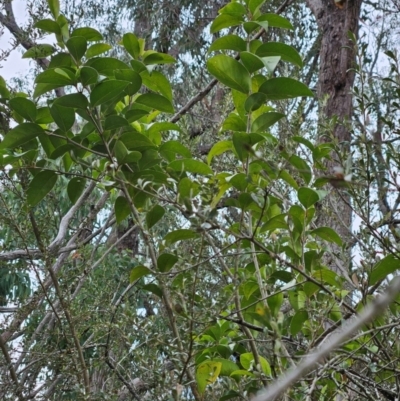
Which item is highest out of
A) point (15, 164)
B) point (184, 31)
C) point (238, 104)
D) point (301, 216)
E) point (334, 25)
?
point (184, 31)

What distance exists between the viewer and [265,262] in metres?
1.03

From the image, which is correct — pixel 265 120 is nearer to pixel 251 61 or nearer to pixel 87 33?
pixel 251 61

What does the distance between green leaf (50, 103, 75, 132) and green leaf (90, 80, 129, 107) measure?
5 cm

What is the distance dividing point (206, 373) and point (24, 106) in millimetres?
435

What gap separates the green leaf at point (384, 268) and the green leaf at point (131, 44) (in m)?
0.46

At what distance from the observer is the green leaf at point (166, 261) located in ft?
2.77

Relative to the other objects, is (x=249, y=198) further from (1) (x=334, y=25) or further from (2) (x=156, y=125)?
(1) (x=334, y=25)

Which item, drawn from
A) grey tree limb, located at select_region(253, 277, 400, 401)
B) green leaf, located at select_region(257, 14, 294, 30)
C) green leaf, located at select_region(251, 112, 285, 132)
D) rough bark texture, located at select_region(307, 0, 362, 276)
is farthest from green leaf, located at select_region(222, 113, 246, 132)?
rough bark texture, located at select_region(307, 0, 362, 276)

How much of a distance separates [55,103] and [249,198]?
0.91 feet

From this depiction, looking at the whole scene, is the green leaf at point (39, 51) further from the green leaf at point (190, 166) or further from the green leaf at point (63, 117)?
the green leaf at point (190, 166)

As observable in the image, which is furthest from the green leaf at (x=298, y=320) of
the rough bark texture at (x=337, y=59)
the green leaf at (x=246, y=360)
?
the rough bark texture at (x=337, y=59)

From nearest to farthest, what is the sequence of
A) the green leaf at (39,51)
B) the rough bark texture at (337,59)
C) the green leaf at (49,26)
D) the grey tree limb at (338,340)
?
the grey tree limb at (338,340), the green leaf at (49,26), the green leaf at (39,51), the rough bark texture at (337,59)

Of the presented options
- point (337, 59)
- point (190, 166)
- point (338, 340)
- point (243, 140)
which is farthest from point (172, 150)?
point (337, 59)

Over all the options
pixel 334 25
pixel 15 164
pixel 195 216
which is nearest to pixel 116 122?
pixel 195 216
